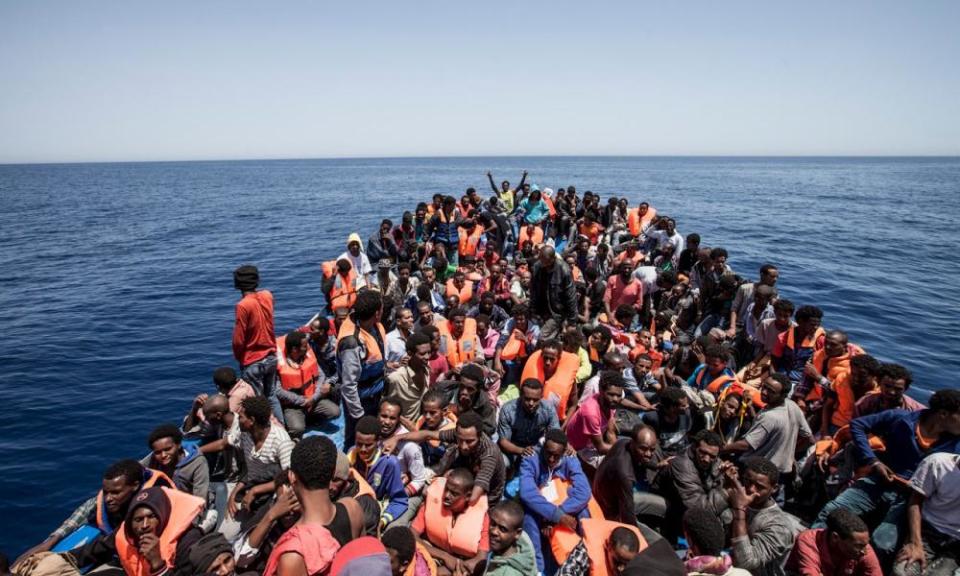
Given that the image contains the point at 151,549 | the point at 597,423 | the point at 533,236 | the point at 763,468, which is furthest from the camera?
the point at 533,236

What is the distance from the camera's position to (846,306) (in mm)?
18469

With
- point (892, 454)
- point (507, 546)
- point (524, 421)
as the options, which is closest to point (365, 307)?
point (524, 421)

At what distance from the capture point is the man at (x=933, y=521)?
4062mm

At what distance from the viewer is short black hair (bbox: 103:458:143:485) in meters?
4.15

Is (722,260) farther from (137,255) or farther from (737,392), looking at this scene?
(137,255)

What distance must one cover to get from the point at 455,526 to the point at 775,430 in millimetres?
3566

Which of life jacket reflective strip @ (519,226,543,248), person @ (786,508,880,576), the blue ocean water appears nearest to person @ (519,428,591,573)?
person @ (786,508,880,576)

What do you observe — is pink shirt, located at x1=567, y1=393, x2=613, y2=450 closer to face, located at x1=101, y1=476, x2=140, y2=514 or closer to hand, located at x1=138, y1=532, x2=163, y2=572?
hand, located at x1=138, y1=532, x2=163, y2=572

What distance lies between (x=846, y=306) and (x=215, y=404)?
71.6ft

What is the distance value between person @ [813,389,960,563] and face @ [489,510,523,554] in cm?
295

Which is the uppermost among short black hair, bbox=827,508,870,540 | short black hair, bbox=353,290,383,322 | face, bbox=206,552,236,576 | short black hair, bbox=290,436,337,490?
short black hair, bbox=353,290,383,322

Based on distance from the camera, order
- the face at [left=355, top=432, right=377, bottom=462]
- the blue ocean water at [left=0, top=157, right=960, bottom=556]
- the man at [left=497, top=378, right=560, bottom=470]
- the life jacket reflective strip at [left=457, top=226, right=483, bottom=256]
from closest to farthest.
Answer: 1. the face at [left=355, top=432, right=377, bottom=462]
2. the man at [left=497, top=378, right=560, bottom=470]
3. the blue ocean water at [left=0, top=157, right=960, bottom=556]
4. the life jacket reflective strip at [left=457, top=226, right=483, bottom=256]

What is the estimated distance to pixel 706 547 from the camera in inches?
144

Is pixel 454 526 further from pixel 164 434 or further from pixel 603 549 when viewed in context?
pixel 164 434
